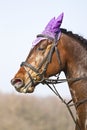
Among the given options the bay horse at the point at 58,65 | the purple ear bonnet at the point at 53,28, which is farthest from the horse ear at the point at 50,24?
the bay horse at the point at 58,65

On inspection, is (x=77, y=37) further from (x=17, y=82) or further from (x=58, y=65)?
(x=17, y=82)

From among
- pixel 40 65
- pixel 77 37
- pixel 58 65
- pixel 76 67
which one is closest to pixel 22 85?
pixel 40 65

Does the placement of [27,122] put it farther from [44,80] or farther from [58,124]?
[44,80]

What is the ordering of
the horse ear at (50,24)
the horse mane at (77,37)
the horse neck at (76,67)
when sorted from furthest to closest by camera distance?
the horse ear at (50,24)
the horse mane at (77,37)
the horse neck at (76,67)

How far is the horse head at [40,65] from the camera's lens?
26.6 feet

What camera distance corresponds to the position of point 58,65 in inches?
319

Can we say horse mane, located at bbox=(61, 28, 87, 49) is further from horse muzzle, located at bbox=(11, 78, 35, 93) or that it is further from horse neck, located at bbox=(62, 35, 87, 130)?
horse muzzle, located at bbox=(11, 78, 35, 93)

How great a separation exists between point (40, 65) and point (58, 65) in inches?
11.5

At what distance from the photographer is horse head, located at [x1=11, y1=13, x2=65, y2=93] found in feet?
26.6

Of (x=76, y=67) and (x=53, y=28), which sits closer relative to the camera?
(x=76, y=67)

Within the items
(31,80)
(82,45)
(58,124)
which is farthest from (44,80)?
(58,124)

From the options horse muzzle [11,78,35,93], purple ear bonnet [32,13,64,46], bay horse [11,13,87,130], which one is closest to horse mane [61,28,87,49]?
bay horse [11,13,87,130]

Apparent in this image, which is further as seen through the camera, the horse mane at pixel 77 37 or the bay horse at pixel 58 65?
the horse mane at pixel 77 37

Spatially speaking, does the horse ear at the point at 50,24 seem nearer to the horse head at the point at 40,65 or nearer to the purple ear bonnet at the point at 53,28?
the purple ear bonnet at the point at 53,28
